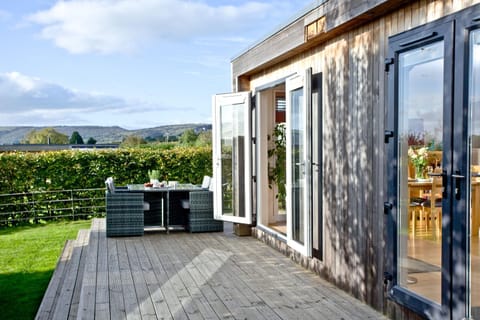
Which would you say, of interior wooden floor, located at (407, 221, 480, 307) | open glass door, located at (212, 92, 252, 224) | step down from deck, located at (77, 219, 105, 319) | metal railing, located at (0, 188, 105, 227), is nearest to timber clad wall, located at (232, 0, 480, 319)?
interior wooden floor, located at (407, 221, 480, 307)

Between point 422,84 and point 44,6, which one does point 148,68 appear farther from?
point 422,84

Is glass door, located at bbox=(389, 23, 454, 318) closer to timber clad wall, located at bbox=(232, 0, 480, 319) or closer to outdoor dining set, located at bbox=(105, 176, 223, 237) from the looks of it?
timber clad wall, located at bbox=(232, 0, 480, 319)

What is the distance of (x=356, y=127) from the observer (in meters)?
4.71

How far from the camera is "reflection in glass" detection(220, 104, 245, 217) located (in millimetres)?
7883

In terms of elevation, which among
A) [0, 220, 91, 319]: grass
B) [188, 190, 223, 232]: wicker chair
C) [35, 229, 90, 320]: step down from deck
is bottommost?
[0, 220, 91, 319]: grass

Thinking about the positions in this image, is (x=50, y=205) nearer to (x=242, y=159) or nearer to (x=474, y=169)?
(x=242, y=159)

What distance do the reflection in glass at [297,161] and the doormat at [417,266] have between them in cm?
201

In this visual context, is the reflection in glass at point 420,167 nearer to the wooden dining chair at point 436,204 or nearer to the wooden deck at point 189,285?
the wooden dining chair at point 436,204

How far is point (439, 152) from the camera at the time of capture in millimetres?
3490

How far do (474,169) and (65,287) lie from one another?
4270mm

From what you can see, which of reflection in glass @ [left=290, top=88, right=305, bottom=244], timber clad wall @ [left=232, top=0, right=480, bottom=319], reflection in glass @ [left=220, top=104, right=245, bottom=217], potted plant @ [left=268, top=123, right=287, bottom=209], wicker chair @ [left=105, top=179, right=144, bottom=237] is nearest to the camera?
timber clad wall @ [left=232, top=0, right=480, bottom=319]

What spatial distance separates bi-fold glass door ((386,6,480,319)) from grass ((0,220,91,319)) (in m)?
4.03

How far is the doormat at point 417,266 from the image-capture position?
3.61 metres

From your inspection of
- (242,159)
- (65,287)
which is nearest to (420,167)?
(65,287)
